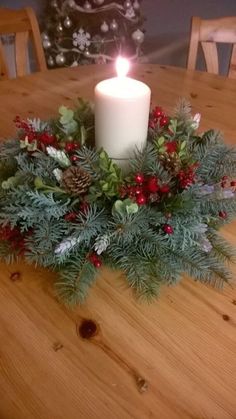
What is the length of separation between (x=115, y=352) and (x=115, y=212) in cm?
16

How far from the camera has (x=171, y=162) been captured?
1.64 ft

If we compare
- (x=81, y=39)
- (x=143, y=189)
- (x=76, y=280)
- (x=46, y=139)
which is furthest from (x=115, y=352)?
(x=81, y=39)

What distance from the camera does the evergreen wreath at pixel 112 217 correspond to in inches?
18.6

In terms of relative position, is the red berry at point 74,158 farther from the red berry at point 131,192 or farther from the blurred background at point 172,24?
the blurred background at point 172,24

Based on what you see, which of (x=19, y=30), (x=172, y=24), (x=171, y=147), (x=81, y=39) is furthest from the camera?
(x=172, y=24)

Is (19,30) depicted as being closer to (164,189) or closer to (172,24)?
(164,189)

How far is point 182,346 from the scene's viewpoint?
0.43 m

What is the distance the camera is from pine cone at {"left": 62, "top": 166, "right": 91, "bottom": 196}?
1.58ft

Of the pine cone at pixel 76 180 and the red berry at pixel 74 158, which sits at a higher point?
the red berry at pixel 74 158

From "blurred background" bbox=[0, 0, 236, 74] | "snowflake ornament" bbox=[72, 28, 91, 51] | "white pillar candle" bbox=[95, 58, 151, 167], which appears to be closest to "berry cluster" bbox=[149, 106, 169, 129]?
"white pillar candle" bbox=[95, 58, 151, 167]

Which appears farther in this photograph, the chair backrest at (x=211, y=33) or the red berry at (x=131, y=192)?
the chair backrest at (x=211, y=33)

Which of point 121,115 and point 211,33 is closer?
point 121,115

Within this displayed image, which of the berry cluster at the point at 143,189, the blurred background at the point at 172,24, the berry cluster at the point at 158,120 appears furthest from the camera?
the blurred background at the point at 172,24

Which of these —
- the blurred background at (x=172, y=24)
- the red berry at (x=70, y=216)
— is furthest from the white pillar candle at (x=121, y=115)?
the blurred background at (x=172, y=24)
